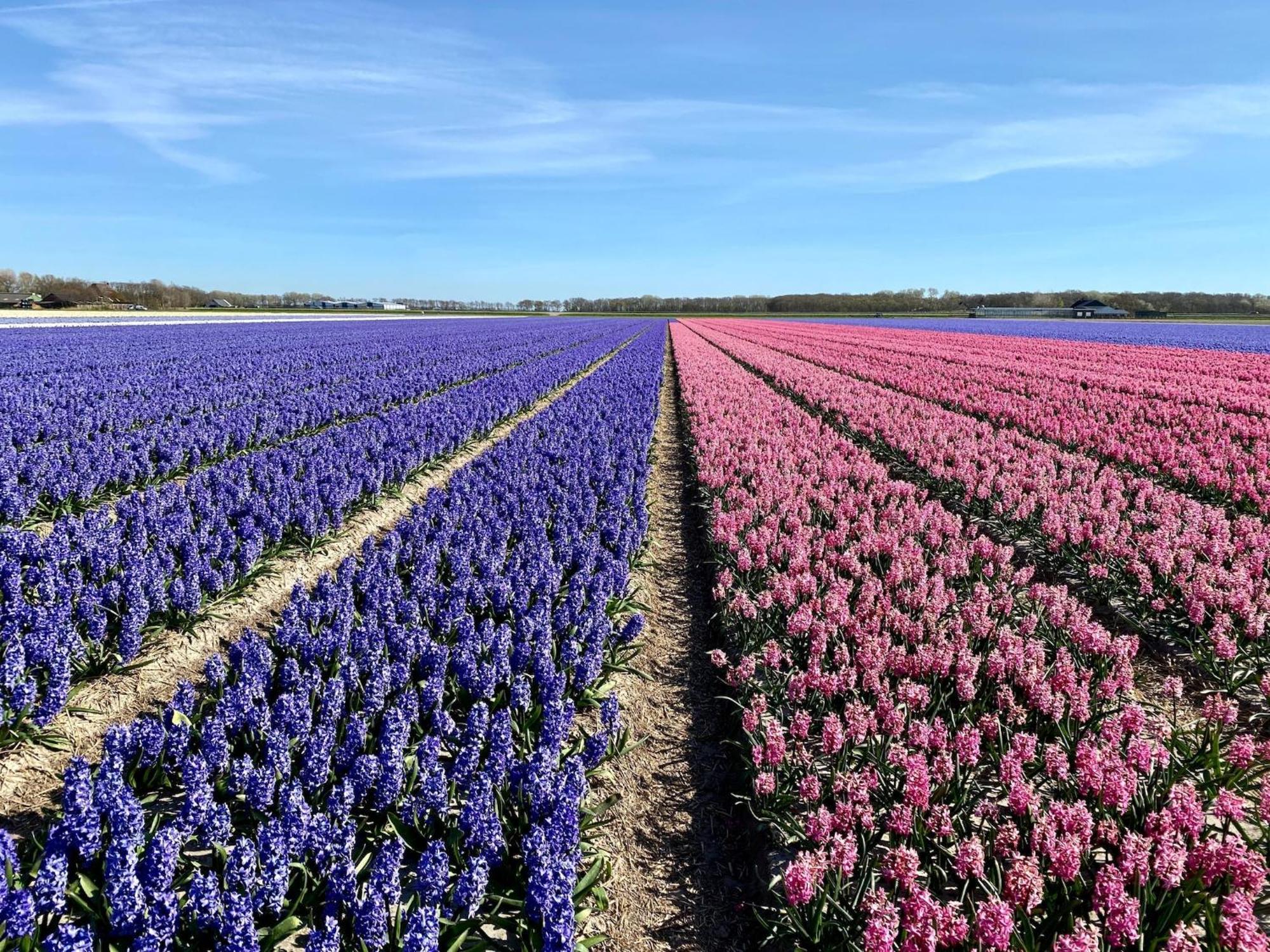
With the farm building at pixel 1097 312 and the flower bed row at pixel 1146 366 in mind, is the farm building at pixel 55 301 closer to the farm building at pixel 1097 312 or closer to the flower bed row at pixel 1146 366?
the flower bed row at pixel 1146 366

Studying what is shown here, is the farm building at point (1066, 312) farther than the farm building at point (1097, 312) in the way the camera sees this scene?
Yes

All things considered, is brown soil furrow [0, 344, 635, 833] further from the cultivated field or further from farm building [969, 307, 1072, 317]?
farm building [969, 307, 1072, 317]

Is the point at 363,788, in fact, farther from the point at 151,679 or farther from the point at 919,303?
the point at 919,303

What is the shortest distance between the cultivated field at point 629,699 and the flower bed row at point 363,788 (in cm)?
3

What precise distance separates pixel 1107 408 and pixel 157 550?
2041 centimetres

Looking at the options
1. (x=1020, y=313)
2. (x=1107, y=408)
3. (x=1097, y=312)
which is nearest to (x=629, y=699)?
(x=1107, y=408)

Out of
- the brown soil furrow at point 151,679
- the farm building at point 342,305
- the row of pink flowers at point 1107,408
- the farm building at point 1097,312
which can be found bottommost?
the brown soil furrow at point 151,679

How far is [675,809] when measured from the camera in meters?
4.63

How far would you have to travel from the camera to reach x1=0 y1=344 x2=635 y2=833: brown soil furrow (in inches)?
176

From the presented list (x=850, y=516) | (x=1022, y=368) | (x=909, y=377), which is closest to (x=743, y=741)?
(x=850, y=516)

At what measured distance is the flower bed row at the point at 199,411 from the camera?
10.0 metres

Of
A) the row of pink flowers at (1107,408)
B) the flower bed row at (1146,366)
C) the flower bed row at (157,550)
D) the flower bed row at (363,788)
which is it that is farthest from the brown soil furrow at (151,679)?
the flower bed row at (1146,366)

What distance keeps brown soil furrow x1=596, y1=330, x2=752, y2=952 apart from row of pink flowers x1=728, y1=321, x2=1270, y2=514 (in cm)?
874

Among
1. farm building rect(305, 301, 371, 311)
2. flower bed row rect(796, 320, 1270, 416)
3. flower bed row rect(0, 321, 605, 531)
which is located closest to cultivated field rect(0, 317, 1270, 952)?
flower bed row rect(0, 321, 605, 531)
